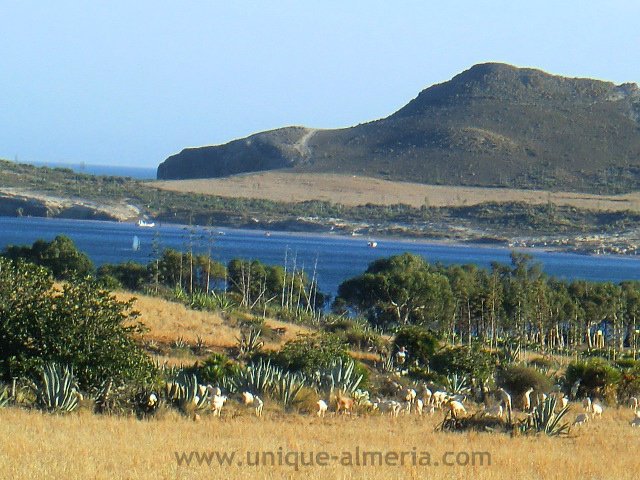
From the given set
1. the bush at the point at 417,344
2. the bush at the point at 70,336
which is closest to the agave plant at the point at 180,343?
the bush at the point at 417,344

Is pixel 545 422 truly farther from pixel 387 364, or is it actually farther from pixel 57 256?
pixel 57 256

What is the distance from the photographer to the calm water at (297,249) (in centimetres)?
9475

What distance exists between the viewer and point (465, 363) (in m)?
24.5

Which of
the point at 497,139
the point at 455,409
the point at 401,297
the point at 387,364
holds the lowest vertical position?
the point at 401,297

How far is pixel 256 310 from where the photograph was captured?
3794 centimetres

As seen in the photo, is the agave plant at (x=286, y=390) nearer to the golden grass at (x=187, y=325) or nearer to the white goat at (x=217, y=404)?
the white goat at (x=217, y=404)

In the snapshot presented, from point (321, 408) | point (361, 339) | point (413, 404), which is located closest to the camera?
point (321, 408)

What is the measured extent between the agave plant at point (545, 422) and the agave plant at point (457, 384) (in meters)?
6.58

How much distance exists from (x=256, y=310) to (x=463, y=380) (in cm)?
1588

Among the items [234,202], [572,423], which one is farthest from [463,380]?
[234,202]

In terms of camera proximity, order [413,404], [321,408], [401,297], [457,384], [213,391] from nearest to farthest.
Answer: [213,391], [321,408], [413,404], [457,384], [401,297]

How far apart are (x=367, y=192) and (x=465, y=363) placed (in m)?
123

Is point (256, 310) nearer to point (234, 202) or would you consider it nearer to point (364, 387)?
point (364, 387)

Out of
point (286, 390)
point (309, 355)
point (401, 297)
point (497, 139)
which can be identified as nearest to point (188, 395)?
point (286, 390)
